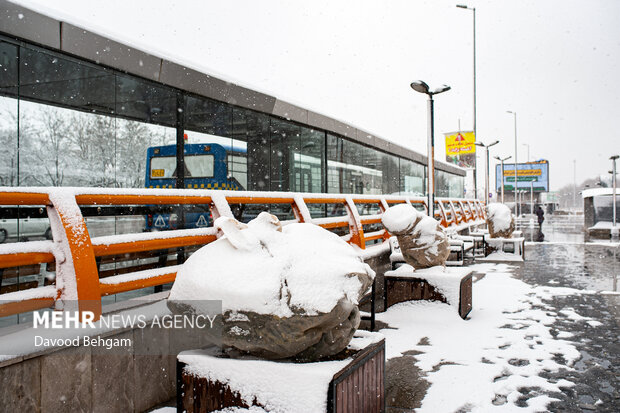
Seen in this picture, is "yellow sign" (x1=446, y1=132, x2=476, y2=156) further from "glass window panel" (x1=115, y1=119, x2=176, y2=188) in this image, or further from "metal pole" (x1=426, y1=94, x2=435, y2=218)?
"glass window panel" (x1=115, y1=119, x2=176, y2=188)

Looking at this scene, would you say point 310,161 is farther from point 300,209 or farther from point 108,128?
point 300,209

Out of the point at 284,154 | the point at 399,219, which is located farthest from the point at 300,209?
the point at 284,154

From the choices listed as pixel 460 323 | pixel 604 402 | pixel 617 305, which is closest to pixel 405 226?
pixel 460 323

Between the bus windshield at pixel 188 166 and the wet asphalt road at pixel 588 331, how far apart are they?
9.80m

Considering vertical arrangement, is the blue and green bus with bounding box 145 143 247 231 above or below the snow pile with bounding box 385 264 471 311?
above

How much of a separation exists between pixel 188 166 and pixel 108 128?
17.7 feet

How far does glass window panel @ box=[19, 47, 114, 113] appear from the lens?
7.81 meters

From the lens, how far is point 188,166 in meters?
15.7

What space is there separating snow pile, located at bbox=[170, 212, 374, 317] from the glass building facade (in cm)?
675

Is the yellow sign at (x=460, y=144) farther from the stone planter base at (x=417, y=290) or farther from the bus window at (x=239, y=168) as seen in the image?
the stone planter base at (x=417, y=290)

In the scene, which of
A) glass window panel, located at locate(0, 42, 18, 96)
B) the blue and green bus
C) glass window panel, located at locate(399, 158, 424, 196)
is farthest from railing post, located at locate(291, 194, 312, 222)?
glass window panel, located at locate(399, 158, 424, 196)

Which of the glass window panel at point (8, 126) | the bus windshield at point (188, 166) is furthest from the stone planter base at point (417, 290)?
the bus windshield at point (188, 166)

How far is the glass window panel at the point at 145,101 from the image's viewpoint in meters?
9.45

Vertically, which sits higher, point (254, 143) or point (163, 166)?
point (254, 143)
